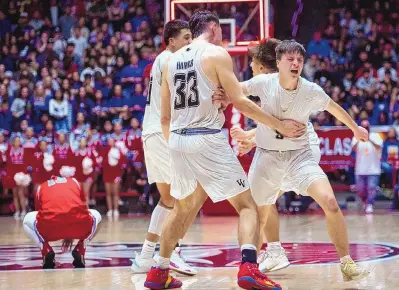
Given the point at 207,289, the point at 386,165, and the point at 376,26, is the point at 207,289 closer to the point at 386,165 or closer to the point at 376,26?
the point at 386,165

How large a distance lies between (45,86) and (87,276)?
479 inches

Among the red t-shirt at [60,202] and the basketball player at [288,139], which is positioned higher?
the basketball player at [288,139]

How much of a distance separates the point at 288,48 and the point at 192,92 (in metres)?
0.89

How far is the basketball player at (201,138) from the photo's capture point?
610cm

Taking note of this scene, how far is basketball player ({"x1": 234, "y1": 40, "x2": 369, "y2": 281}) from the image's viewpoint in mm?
6559

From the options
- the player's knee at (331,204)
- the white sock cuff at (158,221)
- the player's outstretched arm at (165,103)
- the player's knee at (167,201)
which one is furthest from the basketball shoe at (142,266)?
the player's knee at (331,204)

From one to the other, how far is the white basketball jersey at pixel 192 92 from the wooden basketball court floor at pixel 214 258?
1221 mm

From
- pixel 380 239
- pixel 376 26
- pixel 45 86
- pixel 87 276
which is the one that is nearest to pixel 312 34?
pixel 376 26

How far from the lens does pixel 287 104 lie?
22.0 ft

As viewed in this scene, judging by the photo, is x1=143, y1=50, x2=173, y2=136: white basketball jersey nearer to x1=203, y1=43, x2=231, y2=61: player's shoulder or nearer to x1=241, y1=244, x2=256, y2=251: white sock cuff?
x1=203, y1=43, x2=231, y2=61: player's shoulder

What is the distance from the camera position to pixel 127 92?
18.5m

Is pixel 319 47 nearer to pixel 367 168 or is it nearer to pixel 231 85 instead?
pixel 367 168

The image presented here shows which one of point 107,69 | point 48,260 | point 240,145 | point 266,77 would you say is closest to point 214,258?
point 240,145

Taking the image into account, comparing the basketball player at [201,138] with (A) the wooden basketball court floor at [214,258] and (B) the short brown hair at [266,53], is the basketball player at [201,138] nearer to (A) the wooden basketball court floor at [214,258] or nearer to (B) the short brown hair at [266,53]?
(A) the wooden basketball court floor at [214,258]
